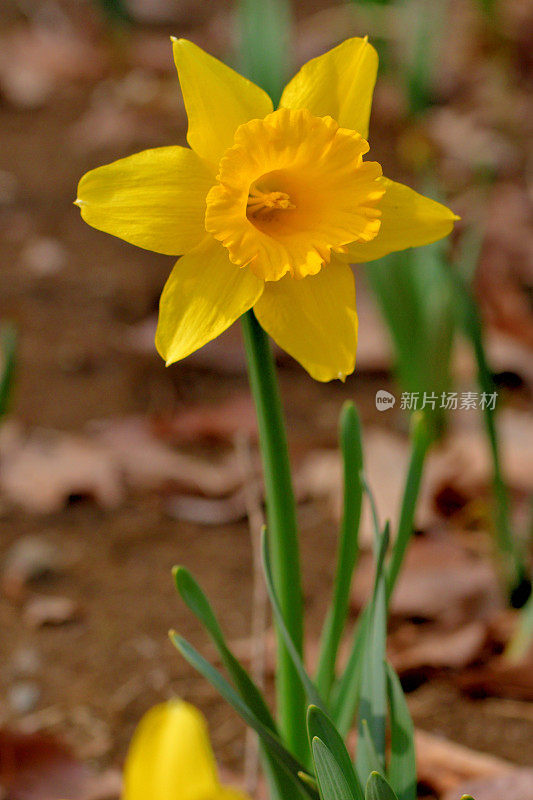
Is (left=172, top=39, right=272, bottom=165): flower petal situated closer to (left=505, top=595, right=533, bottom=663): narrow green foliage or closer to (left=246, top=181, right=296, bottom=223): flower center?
(left=246, top=181, right=296, bottom=223): flower center

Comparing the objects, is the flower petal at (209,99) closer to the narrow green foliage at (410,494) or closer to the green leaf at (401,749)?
the narrow green foliage at (410,494)

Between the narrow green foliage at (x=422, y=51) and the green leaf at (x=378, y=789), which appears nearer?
the green leaf at (x=378, y=789)

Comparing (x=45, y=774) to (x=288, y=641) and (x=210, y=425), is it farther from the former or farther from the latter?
(x=210, y=425)

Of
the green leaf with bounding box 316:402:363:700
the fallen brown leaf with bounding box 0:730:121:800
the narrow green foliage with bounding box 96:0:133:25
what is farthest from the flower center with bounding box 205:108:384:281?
the narrow green foliage with bounding box 96:0:133:25

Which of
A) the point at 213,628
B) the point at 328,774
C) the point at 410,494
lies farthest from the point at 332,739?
the point at 410,494

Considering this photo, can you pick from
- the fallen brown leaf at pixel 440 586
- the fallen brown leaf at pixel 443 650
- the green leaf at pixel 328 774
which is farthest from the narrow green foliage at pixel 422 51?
the green leaf at pixel 328 774

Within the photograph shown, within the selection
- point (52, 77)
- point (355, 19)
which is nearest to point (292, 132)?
point (355, 19)
